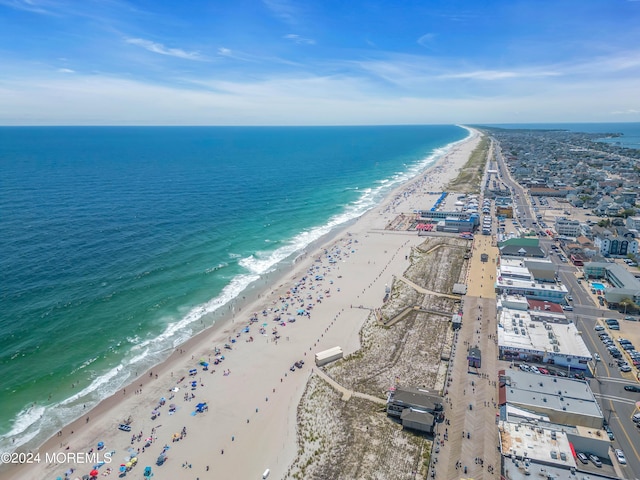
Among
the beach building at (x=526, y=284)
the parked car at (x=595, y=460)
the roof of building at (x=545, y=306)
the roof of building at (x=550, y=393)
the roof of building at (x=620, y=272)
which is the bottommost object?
the parked car at (x=595, y=460)

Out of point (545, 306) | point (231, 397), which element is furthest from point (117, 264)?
point (545, 306)

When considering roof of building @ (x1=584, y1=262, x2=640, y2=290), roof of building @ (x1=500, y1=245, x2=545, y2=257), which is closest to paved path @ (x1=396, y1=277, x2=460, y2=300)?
roof of building @ (x1=500, y1=245, x2=545, y2=257)

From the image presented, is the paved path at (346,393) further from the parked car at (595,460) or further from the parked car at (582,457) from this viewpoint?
Answer: the parked car at (595,460)

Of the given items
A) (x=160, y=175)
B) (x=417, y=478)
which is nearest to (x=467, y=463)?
(x=417, y=478)

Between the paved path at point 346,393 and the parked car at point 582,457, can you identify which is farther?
the paved path at point 346,393

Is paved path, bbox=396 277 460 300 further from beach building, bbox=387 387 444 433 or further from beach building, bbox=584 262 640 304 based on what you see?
beach building, bbox=387 387 444 433

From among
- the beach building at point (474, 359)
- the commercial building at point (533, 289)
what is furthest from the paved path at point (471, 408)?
the commercial building at point (533, 289)

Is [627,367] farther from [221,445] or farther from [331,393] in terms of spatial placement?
[221,445]
